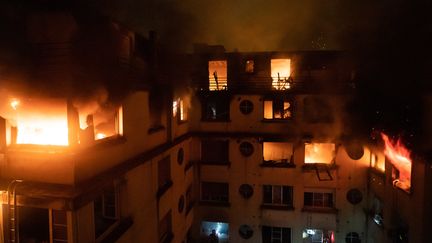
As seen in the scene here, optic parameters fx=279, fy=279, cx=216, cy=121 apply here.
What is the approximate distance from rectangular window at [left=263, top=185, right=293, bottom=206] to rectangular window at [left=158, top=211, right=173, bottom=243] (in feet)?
24.6

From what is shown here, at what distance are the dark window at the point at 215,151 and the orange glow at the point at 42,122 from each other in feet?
41.2

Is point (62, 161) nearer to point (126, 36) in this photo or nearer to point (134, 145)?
point (134, 145)

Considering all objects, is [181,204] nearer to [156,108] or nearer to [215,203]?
[215,203]

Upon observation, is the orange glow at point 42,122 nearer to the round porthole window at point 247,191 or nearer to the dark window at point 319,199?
the round porthole window at point 247,191

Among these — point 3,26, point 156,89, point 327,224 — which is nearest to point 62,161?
point 3,26

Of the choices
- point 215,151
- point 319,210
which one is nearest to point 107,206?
point 215,151

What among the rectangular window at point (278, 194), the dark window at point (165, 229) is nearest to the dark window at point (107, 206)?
the dark window at point (165, 229)

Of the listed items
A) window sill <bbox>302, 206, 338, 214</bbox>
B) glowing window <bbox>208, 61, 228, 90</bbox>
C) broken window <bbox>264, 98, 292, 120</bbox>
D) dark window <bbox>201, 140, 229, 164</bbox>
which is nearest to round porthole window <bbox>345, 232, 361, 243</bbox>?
window sill <bbox>302, 206, 338, 214</bbox>

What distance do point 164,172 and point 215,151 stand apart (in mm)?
5841

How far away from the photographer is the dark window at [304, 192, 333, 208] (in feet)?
61.2

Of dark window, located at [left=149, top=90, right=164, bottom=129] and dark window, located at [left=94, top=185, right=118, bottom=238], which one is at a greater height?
dark window, located at [left=149, top=90, right=164, bottom=129]

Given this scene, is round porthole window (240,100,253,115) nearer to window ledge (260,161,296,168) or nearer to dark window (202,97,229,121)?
dark window (202,97,229,121)

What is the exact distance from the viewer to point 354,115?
1689 centimetres

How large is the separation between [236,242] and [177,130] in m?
9.34
